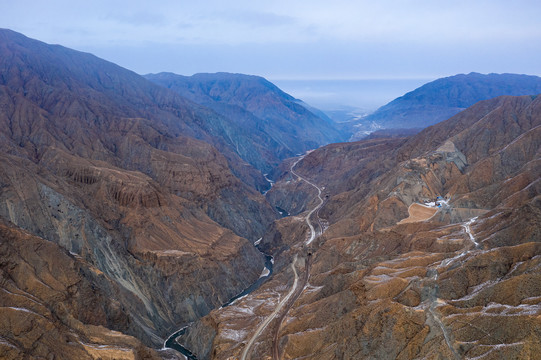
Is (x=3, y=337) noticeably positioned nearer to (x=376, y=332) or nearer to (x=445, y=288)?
(x=376, y=332)

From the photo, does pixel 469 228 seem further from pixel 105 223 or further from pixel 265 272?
pixel 105 223

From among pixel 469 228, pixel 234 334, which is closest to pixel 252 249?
pixel 234 334

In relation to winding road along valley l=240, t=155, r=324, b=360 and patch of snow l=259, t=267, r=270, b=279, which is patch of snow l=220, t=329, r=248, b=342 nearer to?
winding road along valley l=240, t=155, r=324, b=360

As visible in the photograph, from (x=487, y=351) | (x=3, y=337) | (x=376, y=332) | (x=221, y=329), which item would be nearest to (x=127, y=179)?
(x=221, y=329)

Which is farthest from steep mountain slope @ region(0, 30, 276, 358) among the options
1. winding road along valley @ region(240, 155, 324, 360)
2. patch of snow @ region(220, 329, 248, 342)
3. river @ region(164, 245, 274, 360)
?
winding road along valley @ region(240, 155, 324, 360)

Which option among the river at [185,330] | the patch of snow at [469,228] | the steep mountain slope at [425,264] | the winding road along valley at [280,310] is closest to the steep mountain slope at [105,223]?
the river at [185,330]
